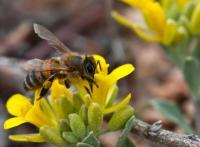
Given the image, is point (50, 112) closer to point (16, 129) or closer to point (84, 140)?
point (84, 140)

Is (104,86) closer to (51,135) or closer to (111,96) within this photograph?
(111,96)

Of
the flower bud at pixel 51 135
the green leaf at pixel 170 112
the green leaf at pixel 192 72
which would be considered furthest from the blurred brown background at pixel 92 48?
the flower bud at pixel 51 135

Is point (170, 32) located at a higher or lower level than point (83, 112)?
higher

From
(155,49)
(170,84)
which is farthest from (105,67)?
(155,49)

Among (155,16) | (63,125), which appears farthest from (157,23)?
(63,125)

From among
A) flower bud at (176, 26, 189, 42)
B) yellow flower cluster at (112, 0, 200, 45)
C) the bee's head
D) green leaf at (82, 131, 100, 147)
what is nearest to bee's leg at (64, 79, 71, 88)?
the bee's head

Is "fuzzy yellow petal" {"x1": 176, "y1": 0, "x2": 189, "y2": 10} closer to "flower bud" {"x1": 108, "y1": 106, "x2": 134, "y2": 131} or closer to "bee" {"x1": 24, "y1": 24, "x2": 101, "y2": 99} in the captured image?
"bee" {"x1": 24, "y1": 24, "x2": 101, "y2": 99}

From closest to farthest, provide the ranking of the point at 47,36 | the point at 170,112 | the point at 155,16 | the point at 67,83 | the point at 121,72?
the point at 121,72, the point at 67,83, the point at 47,36, the point at 155,16, the point at 170,112
